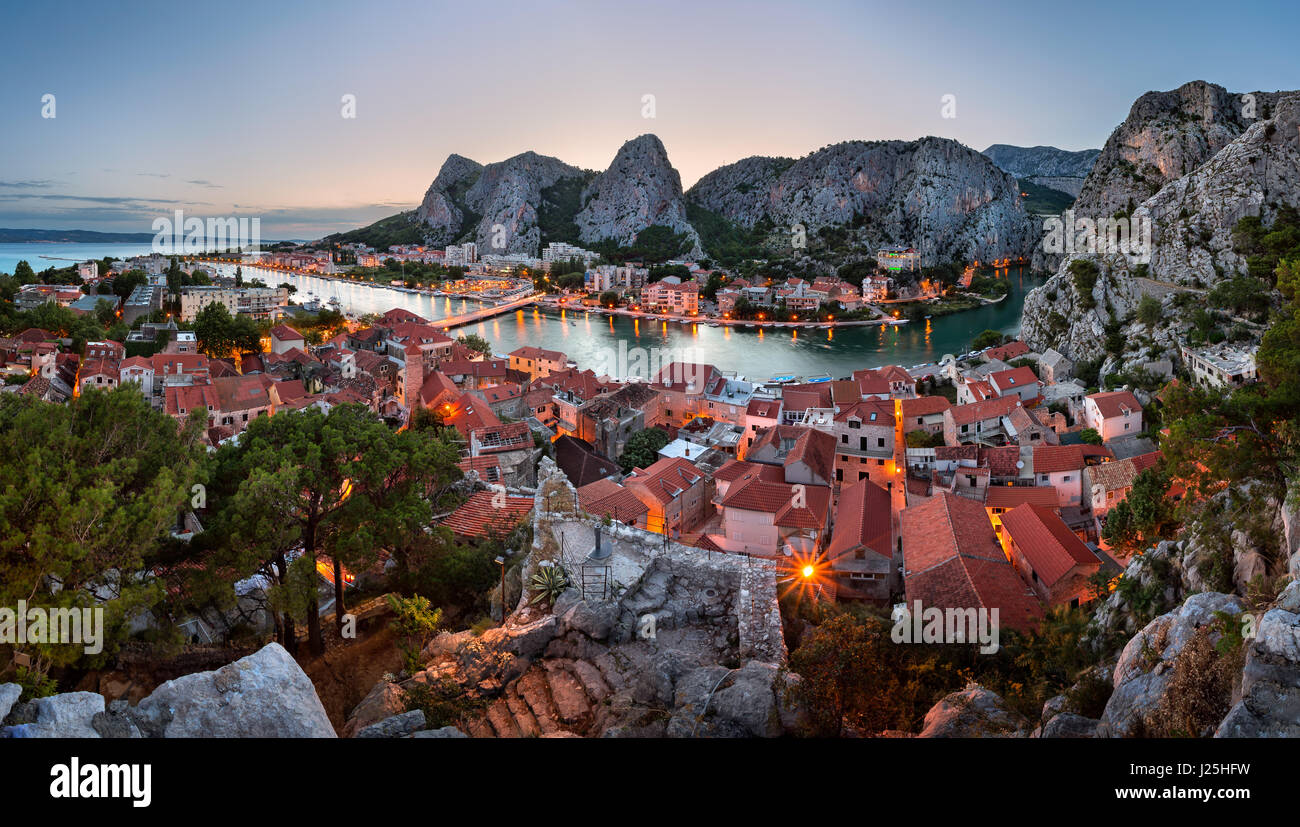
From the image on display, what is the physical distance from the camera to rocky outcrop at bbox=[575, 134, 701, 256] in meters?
98.7

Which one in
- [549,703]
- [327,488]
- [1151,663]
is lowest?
[549,703]

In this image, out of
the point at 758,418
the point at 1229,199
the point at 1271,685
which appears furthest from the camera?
the point at 1229,199

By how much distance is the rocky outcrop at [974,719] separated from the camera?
428cm

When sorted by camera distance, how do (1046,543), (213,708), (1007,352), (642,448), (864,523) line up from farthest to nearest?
1. (1007,352)
2. (642,448)
3. (864,523)
4. (1046,543)
5. (213,708)

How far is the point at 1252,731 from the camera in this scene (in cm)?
286

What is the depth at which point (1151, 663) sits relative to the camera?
400 centimetres

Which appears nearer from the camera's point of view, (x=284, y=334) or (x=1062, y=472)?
(x=1062, y=472)

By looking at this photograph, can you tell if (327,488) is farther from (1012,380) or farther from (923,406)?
(1012,380)

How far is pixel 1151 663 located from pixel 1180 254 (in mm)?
31364

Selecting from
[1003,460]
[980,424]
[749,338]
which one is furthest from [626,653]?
[749,338]

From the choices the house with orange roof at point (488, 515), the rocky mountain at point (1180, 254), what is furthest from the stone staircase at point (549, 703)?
the rocky mountain at point (1180, 254)
